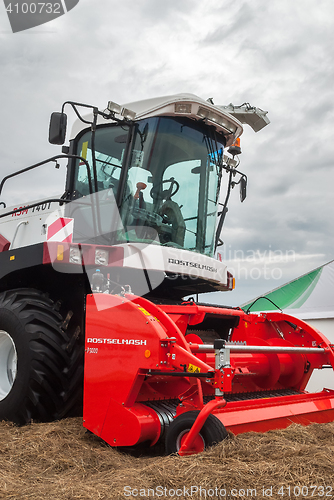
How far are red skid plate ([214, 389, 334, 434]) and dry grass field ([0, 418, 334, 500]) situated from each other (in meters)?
0.12

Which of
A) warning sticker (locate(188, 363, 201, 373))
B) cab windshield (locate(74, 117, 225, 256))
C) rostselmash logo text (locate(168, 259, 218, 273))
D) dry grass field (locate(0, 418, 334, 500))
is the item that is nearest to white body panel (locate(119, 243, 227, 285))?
rostselmash logo text (locate(168, 259, 218, 273))

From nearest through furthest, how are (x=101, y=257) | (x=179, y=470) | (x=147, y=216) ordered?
(x=179, y=470), (x=101, y=257), (x=147, y=216)

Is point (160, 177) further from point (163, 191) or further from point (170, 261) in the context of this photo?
point (170, 261)

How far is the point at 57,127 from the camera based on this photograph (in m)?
4.34

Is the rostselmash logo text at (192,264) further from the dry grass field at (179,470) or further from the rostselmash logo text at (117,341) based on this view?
the dry grass field at (179,470)

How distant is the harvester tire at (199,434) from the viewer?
2.51 m

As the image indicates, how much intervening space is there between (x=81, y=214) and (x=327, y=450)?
3.16 meters

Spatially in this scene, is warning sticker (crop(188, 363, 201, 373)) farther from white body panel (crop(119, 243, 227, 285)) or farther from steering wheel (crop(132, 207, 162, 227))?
steering wheel (crop(132, 207, 162, 227))

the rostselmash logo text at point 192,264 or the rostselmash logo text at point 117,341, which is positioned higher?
the rostselmash logo text at point 192,264

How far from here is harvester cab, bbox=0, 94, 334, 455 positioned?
2908 millimetres

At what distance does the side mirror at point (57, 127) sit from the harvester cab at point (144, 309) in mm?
14

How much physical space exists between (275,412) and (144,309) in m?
1.18

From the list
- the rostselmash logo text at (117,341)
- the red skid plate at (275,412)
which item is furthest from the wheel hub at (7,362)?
the red skid plate at (275,412)

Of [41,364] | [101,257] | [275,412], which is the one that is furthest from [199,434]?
[101,257]
